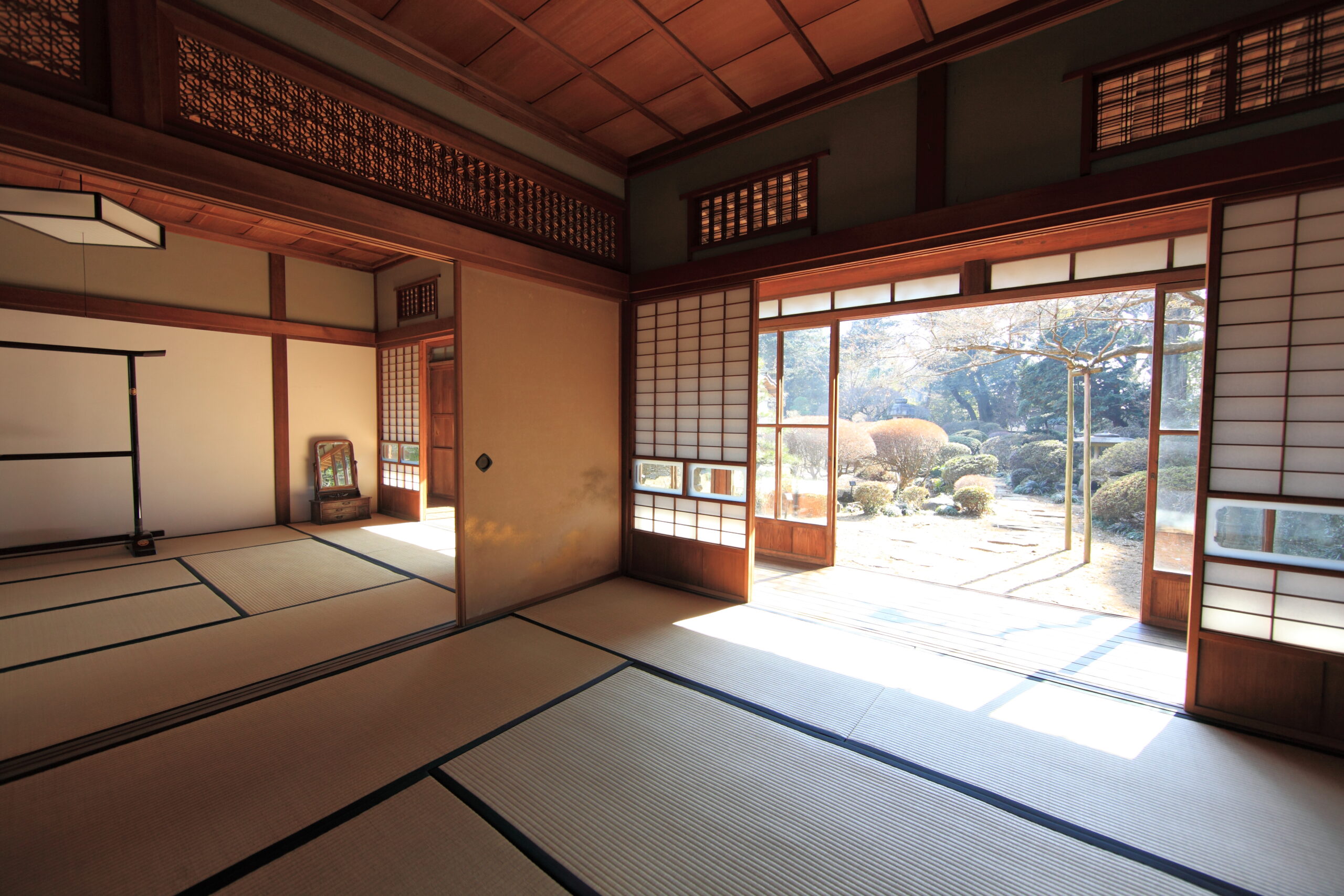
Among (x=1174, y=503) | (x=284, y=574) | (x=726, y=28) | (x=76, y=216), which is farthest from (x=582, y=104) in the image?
(x=1174, y=503)

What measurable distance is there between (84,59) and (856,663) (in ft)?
13.1

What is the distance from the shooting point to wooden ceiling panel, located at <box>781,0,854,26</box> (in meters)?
2.41

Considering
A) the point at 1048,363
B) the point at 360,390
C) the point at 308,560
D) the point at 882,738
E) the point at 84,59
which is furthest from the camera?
the point at 1048,363

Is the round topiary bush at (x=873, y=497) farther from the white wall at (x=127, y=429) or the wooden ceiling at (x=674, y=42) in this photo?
the white wall at (x=127, y=429)

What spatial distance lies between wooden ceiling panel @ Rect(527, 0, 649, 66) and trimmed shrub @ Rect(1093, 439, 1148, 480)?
8.69 metres

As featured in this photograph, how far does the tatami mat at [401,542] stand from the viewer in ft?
14.0

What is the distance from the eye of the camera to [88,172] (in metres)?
1.86

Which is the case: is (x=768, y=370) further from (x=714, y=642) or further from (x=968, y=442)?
(x=968, y=442)

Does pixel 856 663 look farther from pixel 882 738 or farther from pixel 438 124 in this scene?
pixel 438 124

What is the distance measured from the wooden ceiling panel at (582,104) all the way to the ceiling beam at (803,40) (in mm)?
1069

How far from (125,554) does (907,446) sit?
983 centimetres

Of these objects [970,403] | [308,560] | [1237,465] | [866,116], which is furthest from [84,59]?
[970,403]

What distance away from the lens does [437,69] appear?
9.12 ft

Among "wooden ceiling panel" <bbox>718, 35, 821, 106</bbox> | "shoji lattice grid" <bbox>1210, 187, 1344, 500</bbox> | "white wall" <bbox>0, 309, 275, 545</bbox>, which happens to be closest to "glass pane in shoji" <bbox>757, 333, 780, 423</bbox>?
"wooden ceiling panel" <bbox>718, 35, 821, 106</bbox>
